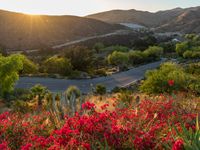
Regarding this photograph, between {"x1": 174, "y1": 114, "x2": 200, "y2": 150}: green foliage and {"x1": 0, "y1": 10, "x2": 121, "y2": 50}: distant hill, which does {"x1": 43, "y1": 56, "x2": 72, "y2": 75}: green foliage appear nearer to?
{"x1": 174, "y1": 114, "x2": 200, "y2": 150}: green foliage

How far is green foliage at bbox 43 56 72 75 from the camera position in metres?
56.4

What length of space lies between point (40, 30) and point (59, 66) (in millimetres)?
96761

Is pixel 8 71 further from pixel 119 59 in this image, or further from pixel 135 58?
pixel 135 58

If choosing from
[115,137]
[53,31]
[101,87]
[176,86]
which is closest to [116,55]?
[101,87]

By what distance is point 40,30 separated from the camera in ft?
492

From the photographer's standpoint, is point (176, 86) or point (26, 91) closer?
point (176, 86)

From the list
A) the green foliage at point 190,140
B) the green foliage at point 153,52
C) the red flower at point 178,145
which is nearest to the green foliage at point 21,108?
the green foliage at point 190,140

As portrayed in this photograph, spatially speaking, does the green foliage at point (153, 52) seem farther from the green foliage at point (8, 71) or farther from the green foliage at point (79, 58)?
the green foliage at point (8, 71)

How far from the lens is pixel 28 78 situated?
4928cm

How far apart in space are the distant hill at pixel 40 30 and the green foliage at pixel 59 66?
65121 mm

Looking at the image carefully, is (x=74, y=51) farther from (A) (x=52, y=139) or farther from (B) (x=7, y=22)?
(B) (x=7, y=22)

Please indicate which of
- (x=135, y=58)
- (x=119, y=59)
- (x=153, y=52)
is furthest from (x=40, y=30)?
(x=119, y=59)

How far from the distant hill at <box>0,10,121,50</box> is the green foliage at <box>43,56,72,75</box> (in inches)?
2564

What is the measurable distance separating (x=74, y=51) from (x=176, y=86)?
39780 mm
